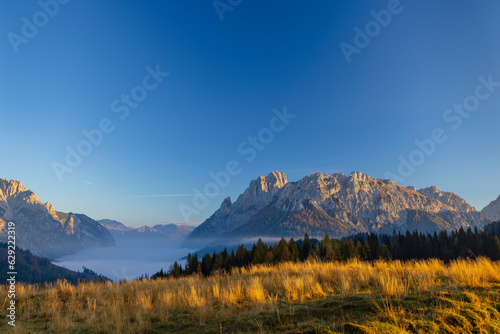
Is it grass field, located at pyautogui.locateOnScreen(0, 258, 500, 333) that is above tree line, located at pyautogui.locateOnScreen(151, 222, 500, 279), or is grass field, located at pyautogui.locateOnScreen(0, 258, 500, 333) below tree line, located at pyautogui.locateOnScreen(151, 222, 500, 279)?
above

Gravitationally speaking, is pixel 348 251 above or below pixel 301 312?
below

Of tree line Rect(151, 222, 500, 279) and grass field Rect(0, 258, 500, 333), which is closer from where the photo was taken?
grass field Rect(0, 258, 500, 333)

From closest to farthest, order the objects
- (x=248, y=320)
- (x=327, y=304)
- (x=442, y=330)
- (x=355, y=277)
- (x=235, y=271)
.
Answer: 1. (x=442, y=330)
2. (x=248, y=320)
3. (x=327, y=304)
4. (x=355, y=277)
5. (x=235, y=271)

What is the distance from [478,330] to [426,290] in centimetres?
326

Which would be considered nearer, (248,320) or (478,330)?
(478,330)

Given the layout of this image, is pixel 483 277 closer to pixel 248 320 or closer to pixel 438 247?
pixel 248 320

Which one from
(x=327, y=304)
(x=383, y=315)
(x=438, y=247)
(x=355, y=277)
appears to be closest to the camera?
(x=383, y=315)

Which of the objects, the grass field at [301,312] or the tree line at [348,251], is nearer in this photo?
the grass field at [301,312]

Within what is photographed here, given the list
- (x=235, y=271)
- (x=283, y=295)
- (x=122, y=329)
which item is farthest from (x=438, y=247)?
(x=122, y=329)

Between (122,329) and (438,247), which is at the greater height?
(122,329)

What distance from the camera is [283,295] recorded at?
9.27 m

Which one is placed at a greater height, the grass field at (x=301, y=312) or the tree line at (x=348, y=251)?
the grass field at (x=301, y=312)

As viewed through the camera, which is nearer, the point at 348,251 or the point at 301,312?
the point at 301,312

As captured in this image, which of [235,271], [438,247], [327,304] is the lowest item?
[438,247]
